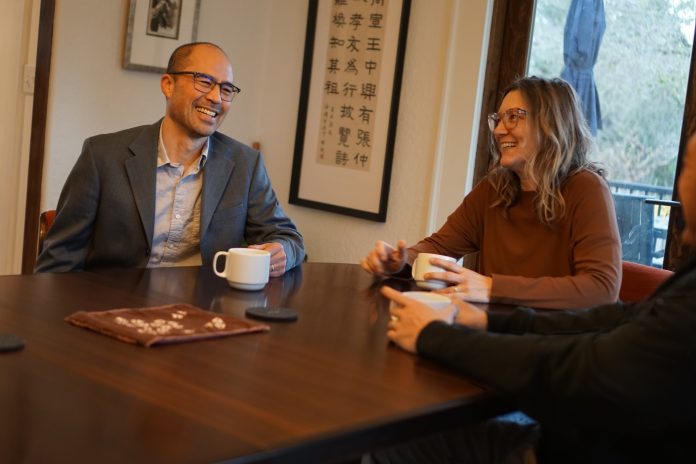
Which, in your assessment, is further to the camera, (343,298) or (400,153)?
(400,153)

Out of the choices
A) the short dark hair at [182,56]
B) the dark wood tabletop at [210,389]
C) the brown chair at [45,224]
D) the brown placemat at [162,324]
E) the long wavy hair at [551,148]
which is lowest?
the dark wood tabletop at [210,389]

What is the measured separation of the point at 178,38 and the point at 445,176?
1391 mm

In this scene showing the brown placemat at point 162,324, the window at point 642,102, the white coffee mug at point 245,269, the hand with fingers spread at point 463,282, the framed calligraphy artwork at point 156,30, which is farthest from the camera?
the framed calligraphy artwork at point 156,30

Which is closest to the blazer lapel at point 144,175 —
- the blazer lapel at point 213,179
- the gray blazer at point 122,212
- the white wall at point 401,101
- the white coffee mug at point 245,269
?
the gray blazer at point 122,212

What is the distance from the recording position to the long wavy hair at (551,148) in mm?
2328

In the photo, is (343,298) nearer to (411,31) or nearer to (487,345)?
(487,345)

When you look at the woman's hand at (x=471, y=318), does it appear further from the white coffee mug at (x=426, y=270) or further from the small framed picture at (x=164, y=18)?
the small framed picture at (x=164, y=18)

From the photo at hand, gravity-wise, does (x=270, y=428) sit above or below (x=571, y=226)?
below

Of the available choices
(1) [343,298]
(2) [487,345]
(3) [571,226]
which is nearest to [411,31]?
(3) [571,226]

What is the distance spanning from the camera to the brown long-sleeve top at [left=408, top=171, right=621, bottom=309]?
6.82ft

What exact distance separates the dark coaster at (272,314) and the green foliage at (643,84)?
6.85ft

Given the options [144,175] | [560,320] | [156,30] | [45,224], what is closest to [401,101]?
[156,30]

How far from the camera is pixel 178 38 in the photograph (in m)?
4.08

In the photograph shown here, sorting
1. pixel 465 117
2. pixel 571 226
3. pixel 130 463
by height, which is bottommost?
pixel 130 463
